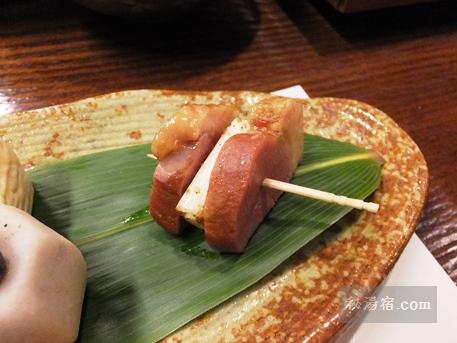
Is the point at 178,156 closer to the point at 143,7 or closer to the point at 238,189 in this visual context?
the point at 238,189

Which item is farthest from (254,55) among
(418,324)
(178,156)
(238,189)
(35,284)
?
(35,284)

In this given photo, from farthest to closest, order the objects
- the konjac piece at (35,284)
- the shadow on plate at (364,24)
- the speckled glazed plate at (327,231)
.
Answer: the shadow on plate at (364,24), the speckled glazed plate at (327,231), the konjac piece at (35,284)

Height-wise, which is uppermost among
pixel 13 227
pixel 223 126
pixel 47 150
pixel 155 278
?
pixel 223 126

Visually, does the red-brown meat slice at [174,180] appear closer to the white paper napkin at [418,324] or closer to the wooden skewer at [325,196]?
the wooden skewer at [325,196]

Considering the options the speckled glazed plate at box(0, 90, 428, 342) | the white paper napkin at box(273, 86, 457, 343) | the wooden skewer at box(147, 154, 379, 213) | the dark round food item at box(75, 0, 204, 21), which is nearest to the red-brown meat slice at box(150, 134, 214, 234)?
the wooden skewer at box(147, 154, 379, 213)

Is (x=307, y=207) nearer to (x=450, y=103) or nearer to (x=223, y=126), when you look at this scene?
(x=223, y=126)

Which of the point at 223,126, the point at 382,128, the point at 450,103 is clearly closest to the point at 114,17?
the point at 223,126

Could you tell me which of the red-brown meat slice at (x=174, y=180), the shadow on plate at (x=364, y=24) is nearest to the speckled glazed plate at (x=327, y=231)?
the red-brown meat slice at (x=174, y=180)
